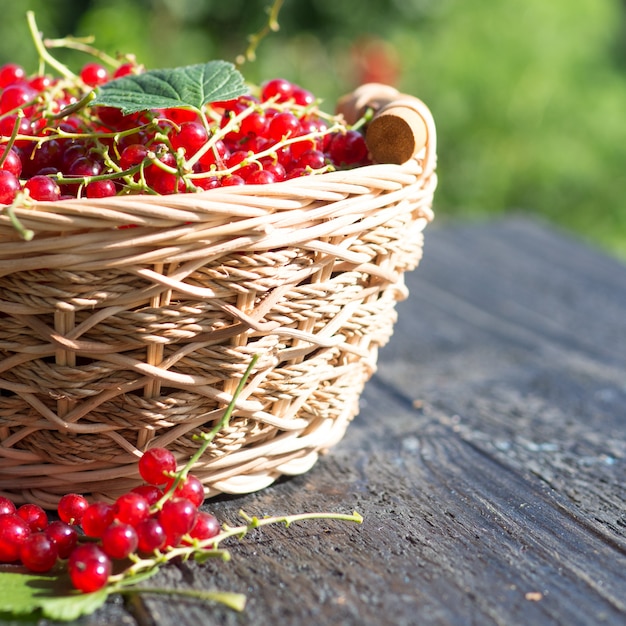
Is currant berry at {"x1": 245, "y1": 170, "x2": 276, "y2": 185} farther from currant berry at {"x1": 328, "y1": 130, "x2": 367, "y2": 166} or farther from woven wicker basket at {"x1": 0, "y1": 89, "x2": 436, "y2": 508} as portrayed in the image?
currant berry at {"x1": 328, "y1": 130, "x2": 367, "y2": 166}

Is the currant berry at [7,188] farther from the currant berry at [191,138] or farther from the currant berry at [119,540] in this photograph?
the currant berry at [119,540]

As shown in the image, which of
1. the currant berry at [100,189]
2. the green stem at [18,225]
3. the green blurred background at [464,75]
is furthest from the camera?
→ the green blurred background at [464,75]

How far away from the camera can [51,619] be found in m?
0.68

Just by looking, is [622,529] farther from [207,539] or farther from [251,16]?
[251,16]

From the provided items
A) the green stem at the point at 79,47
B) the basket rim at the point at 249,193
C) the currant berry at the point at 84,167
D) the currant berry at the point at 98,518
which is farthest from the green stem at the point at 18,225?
the green stem at the point at 79,47

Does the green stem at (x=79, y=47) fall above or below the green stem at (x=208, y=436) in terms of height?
above

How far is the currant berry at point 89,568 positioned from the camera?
2.25ft

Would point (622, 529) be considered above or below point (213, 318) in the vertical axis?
below

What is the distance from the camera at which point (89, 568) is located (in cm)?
68

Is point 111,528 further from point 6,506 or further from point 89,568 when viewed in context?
point 6,506

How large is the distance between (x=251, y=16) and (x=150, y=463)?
324cm

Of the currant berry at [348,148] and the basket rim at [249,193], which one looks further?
the currant berry at [348,148]

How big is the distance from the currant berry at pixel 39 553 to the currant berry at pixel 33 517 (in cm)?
4

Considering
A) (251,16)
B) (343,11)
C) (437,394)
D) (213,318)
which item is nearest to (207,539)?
(213,318)
